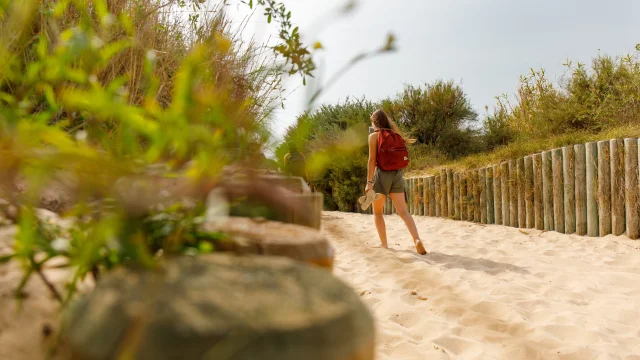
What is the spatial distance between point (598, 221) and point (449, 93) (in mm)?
8975

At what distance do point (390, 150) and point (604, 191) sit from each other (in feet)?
8.95

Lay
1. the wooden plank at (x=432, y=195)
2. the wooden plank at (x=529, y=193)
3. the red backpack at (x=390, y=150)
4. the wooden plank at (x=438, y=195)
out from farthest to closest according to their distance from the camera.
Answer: the wooden plank at (x=432, y=195)
the wooden plank at (x=438, y=195)
the wooden plank at (x=529, y=193)
the red backpack at (x=390, y=150)

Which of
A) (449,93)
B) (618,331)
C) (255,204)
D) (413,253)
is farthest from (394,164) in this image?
(449,93)

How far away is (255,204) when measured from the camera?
921 mm

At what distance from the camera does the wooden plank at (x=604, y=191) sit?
5293 mm

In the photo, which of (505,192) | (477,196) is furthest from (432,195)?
(505,192)

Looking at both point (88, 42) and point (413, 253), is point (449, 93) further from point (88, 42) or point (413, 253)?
point (88, 42)

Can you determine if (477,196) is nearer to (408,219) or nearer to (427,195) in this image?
(427,195)

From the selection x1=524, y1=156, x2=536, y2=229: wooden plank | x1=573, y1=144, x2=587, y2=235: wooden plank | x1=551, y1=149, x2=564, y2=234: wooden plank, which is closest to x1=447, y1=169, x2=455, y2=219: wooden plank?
x1=524, y1=156, x2=536, y2=229: wooden plank

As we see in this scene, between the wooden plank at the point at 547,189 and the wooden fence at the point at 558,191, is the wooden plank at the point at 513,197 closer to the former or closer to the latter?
the wooden fence at the point at 558,191

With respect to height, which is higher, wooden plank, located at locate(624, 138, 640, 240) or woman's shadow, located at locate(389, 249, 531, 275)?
wooden plank, located at locate(624, 138, 640, 240)

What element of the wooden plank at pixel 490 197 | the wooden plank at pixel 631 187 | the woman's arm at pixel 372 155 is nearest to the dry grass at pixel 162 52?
the woman's arm at pixel 372 155

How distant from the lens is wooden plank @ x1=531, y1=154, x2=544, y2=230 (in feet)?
20.5

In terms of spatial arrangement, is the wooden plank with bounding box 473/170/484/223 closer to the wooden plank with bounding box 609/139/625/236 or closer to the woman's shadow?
the wooden plank with bounding box 609/139/625/236
